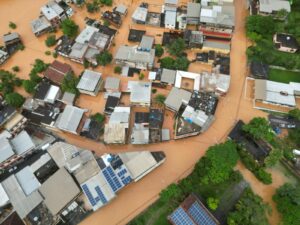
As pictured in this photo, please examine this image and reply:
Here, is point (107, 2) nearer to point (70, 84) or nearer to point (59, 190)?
point (70, 84)

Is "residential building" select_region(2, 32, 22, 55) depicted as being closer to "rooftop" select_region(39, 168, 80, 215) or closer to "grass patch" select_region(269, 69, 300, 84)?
"rooftop" select_region(39, 168, 80, 215)

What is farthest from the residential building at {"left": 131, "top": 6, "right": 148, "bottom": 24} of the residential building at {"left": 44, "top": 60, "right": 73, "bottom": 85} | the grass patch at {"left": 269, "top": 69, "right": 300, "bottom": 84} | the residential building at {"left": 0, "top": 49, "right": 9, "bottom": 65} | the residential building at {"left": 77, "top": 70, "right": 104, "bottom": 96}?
the grass patch at {"left": 269, "top": 69, "right": 300, "bottom": 84}

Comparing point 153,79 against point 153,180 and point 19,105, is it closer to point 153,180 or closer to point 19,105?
point 153,180

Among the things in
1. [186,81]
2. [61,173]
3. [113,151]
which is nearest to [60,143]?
[61,173]

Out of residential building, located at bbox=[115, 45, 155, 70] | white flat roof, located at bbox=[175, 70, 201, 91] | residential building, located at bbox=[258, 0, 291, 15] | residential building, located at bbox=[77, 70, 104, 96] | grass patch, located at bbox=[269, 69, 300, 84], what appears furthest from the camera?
residential building, located at bbox=[258, 0, 291, 15]

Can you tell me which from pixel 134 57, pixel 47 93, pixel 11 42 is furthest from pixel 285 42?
pixel 11 42

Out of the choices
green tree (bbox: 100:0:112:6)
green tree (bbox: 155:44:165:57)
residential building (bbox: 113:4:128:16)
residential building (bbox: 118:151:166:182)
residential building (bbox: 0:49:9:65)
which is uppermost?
green tree (bbox: 100:0:112:6)
